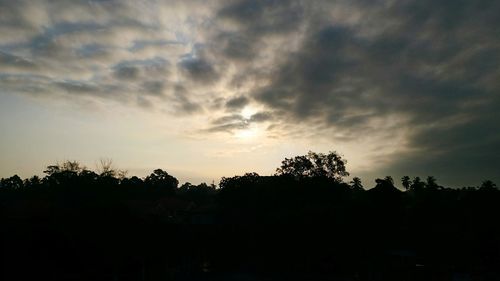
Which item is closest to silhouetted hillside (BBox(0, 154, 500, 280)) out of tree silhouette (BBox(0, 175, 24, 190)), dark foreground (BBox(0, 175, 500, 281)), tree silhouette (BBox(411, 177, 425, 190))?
dark foreground (BBox(0, 175, 500, 281))

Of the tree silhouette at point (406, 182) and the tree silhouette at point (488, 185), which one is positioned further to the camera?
the tree silhouette at point (406, 182)

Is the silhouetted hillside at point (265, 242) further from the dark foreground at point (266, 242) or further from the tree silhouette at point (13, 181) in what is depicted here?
the tree silhouette at point (13, 181)

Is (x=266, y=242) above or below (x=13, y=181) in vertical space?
below

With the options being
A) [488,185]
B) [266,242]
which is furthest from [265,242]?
[488,185]

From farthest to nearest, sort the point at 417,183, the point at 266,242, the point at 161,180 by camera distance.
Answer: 1. the point at 161,180
2. the point at 417,183
3. the point at 266,242

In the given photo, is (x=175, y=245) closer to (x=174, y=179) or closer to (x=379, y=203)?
(x=379, y=203)

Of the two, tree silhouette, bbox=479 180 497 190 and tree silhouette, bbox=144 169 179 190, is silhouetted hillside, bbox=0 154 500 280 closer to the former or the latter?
tree silhouette, bbox=479 180 497 190

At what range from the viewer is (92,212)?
23.6 m

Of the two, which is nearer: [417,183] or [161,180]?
[417,183]

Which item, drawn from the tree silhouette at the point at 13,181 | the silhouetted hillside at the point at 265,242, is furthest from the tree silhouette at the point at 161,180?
the silhouetted hillside at the point at 265,242

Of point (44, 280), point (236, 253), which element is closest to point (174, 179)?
point (236, 253)

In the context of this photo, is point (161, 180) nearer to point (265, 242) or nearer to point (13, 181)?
point (13, 181)

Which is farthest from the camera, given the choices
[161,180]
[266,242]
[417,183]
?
[161,180]

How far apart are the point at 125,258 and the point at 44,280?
5665 mm
